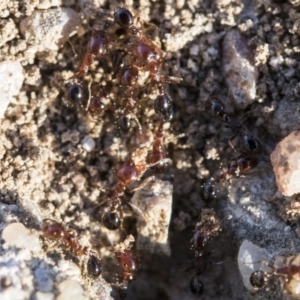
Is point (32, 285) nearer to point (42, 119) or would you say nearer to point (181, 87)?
point (42, 119)

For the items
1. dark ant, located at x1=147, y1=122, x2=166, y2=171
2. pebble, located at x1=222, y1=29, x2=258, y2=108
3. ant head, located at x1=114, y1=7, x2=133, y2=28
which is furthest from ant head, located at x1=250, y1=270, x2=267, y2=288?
ant head, located at x1=114, y1=7, x2=133, y2=28

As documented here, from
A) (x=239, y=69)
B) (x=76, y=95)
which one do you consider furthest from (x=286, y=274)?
(x=76, y=95)

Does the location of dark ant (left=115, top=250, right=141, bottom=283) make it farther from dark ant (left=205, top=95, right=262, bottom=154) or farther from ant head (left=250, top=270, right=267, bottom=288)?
dark ant (left=205, top=95, right=262, bottom=154)

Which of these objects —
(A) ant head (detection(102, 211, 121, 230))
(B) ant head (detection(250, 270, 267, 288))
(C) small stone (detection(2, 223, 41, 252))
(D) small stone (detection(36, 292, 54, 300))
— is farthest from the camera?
(A) ant head (detection(102, 211, 121, 230))

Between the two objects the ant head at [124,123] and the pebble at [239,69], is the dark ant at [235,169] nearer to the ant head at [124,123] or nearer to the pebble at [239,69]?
the pebble at [239,69]

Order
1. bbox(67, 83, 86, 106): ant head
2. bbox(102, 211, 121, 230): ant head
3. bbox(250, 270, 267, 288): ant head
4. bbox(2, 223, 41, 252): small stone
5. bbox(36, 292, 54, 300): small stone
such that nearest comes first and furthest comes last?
bbox(36, 292, 54, 300): small stone < bbox(2, 223, 41, 252): small stone < bbox(250, 270, 267, 288): ant head < bbox(102, 211, 121, 230): ant head < bbox(67, 83, 86, 106): ant head

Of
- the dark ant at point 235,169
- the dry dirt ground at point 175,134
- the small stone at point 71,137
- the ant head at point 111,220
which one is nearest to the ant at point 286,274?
the dry dirt ground at point 175,134
